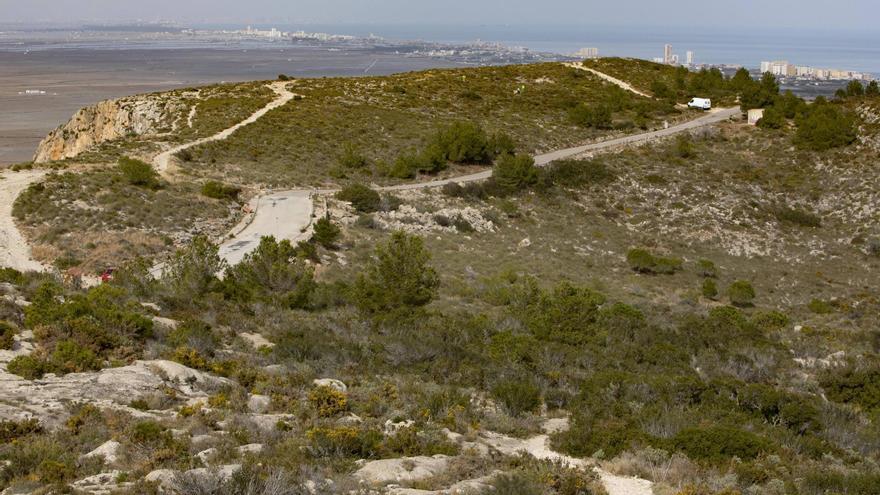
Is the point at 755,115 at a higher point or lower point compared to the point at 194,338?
higher

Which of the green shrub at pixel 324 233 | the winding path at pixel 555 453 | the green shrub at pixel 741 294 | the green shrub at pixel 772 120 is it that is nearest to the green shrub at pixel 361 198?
the green shrub at pixel 324 233

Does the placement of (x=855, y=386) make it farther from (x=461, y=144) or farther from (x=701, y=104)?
(x=701, y=104)

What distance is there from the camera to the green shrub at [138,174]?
3300cm

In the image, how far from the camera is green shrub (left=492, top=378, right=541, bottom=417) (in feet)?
40.7

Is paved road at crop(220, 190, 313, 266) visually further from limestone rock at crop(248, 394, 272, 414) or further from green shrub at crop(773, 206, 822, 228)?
green shrub at crop(773, 206, 822, 228)

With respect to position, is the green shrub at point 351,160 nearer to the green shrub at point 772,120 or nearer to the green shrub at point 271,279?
the green shrub at point 271,279

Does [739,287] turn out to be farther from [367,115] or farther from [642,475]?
[367,115]

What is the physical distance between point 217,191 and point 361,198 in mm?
7150

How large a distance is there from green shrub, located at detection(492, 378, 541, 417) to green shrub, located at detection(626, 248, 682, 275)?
21.8 meters

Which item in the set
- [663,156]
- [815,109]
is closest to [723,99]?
[815,109]

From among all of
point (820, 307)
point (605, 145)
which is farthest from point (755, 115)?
point (820, 307)

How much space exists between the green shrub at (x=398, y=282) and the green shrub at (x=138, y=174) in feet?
54.4

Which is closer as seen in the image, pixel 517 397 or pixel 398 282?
pixel 517 397

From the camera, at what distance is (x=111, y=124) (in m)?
55.6
